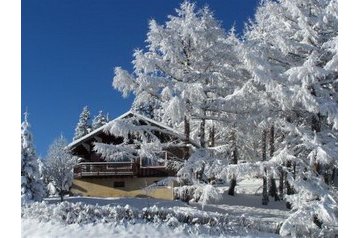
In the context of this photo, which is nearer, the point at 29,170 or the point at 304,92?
the point at 304,92

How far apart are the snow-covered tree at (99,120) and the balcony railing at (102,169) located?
23.9ft

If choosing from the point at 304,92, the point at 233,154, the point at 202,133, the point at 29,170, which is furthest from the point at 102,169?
the point at 304,92

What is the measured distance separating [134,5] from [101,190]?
11235 mm

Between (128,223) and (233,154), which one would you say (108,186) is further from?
(128,223)

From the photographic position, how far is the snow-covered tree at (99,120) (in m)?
30.8

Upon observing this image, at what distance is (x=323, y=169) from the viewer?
15625 millimetres

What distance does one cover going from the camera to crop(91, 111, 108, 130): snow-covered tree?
30.8m

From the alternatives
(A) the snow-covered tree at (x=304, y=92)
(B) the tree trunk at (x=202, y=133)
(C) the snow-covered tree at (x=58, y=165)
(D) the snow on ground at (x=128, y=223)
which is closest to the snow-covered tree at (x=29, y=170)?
(C) the snow-covered tree at (x=58, y=165)

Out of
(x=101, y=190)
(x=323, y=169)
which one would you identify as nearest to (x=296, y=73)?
(x=323, y=169)

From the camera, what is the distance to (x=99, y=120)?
31500 millimetres

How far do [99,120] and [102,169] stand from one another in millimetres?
8734

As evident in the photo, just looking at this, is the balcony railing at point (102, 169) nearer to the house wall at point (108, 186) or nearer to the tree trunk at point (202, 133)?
the house wall at point (108, 186)

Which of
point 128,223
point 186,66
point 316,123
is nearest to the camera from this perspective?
point 128,223

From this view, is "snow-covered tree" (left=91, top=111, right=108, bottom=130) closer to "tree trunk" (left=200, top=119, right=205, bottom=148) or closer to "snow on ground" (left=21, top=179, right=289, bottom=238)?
"tree trunk" (left=200, top=119, right=205, bottom=148)
